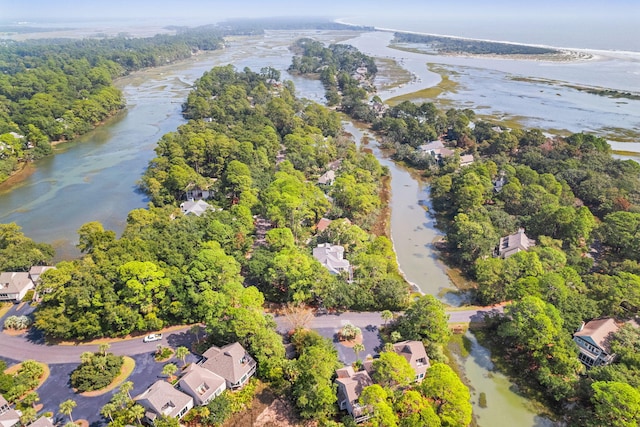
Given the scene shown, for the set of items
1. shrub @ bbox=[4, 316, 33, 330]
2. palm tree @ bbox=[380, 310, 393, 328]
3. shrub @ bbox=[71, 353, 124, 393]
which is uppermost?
palm tree @ bbox=[380, 310, 393, 328]

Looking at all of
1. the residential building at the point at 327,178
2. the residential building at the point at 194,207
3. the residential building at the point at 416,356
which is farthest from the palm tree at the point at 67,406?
the residential building at the point at 327,178

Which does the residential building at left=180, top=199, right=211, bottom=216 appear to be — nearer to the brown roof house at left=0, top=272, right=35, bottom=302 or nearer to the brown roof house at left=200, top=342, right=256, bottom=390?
the brown roof house at left=0, top=272, right=35, bottom=302

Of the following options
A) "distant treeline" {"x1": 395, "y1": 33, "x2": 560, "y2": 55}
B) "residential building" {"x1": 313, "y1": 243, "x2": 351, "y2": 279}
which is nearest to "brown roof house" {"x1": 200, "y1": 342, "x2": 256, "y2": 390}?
"residential building" {"x1": 313, "y1": 243, "x2": 351, "y2": 279}

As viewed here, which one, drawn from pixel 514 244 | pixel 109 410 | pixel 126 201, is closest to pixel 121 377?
pixel 109 410

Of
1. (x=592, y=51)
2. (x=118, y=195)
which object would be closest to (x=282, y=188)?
(x=118, y=195)

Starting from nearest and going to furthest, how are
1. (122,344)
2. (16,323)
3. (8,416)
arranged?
(8,416) < (122,344) < (16,323)

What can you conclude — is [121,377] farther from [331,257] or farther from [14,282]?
[331,257]

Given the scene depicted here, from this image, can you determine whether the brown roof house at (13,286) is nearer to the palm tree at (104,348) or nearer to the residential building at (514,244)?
the palm tree at (104,348)
